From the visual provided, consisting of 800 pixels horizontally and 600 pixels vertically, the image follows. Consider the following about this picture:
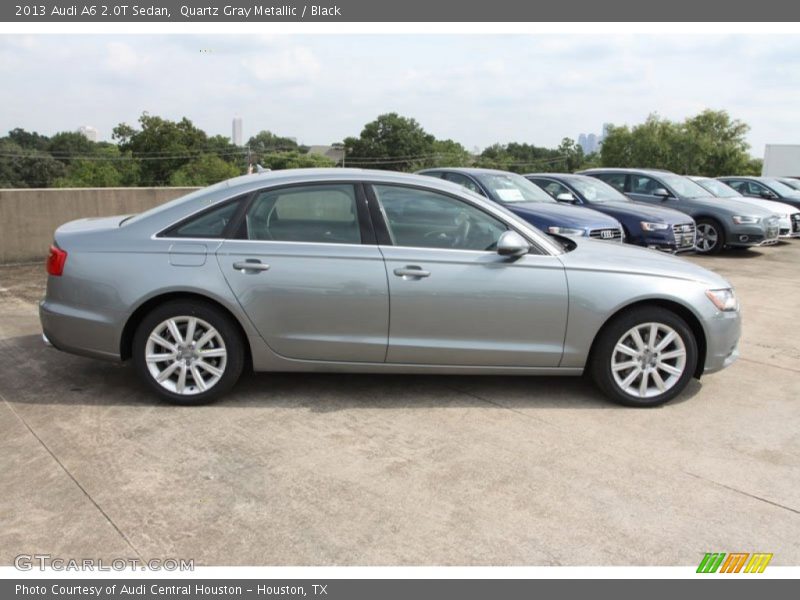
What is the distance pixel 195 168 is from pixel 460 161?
124 ft

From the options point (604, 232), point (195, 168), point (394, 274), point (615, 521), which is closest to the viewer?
point (615, 521)

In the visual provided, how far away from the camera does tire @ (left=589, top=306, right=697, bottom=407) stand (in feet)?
15.0

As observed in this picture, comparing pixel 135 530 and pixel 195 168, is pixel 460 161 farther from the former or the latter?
pixel 135 530

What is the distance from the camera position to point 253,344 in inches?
175

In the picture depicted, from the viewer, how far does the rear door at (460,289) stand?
14.5 feet

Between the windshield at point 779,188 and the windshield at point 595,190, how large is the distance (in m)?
8.22

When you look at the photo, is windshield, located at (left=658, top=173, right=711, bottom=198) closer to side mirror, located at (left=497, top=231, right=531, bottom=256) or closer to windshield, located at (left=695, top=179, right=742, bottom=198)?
windshield, located at (left=695, top=179, right=742, bottom=198)

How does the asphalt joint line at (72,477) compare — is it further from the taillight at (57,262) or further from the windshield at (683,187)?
the windshield at (683,187)

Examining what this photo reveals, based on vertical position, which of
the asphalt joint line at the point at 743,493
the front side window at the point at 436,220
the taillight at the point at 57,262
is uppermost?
the front side window at the point at 436,220

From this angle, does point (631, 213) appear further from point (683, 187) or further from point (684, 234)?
point (683, 187)

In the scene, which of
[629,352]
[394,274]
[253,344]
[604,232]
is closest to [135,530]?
[253,344]

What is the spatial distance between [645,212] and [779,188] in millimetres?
9618

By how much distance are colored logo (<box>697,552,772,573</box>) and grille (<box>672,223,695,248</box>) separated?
27.3 ft

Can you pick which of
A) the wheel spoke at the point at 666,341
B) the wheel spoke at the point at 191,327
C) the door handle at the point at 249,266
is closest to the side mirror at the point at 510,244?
the wheel spoke at the point at 666,341
